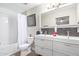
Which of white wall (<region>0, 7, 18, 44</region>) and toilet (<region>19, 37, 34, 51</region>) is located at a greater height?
white wall (<region>0, 7, 18, 44</region>)

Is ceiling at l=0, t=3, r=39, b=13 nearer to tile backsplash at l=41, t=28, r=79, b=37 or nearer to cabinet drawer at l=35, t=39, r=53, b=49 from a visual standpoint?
tile backsplash at l=41, t=28, r=79, b=37

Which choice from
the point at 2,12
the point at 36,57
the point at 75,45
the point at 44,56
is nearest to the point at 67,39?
the point at 75,45

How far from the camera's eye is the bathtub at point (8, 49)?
1.26m

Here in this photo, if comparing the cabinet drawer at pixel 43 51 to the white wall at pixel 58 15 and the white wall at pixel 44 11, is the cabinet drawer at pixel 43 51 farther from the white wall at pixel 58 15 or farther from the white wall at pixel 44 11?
the white wall at pixel 58 15

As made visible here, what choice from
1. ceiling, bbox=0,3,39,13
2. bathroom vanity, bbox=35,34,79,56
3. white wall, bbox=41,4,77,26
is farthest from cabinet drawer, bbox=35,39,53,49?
ceiling, bbox=0,3,39,13

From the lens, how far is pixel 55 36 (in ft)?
4.06

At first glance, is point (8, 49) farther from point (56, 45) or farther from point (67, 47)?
point (67, 47)

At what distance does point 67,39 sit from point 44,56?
1.37 feet

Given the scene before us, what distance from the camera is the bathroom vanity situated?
114 centimetres

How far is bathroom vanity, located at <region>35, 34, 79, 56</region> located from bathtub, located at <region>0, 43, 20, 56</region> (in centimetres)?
32

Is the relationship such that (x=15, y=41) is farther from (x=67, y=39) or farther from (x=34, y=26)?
(x=67, y=39)

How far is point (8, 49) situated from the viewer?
1272 millimetres

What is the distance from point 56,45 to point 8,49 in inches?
28.3

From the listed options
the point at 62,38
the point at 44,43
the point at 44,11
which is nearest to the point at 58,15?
the point at 44,11
